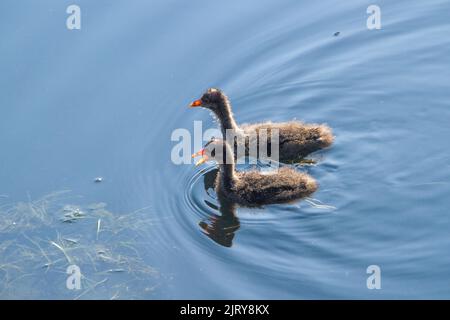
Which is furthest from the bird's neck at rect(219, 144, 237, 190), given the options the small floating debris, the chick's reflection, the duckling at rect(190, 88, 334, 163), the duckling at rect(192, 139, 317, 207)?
the small floating debris

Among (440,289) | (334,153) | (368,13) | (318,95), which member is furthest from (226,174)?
(368,13)

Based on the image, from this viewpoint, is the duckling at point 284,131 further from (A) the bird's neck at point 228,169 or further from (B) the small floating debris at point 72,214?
(B) the small floating debris at point 72,214

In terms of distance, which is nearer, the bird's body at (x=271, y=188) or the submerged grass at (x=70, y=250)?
the submerged grass at (x=70, y=250)

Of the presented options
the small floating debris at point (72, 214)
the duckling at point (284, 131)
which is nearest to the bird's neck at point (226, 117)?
the duckling at point (284, 131)

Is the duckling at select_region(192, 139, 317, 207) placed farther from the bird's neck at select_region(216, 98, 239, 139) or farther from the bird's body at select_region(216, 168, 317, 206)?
the bird's neck at select_region(216, 98, 239, 139)

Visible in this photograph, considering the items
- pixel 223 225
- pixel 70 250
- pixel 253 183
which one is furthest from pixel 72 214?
pixel 253 183

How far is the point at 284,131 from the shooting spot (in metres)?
9.65

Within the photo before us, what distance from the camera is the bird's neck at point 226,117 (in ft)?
32.9

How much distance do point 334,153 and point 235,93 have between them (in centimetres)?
196

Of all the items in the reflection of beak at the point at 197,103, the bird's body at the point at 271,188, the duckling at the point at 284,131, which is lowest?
the bird's body at the point at 271,188

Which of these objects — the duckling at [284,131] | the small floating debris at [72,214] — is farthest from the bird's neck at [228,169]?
the small floating debris at [72,214]

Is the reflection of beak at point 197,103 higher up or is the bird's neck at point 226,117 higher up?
the reflection of beak at point 197,103

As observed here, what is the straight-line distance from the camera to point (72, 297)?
798 centimetres

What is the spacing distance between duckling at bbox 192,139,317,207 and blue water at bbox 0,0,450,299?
0.46 feet
